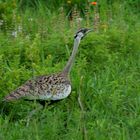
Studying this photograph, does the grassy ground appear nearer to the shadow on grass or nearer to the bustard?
the shadow on grass

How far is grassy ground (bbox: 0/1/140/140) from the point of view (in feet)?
16.6

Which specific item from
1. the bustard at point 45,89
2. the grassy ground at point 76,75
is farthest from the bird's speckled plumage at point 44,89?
the grassy ground at point 76,75

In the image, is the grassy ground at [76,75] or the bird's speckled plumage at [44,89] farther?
the bird's speckled plumage at [44,89]

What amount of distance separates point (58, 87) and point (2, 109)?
1.68 ft

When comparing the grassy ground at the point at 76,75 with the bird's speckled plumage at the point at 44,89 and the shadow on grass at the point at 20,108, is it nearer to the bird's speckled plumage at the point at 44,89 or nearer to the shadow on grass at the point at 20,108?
the shadow on grass at the point at 20,108

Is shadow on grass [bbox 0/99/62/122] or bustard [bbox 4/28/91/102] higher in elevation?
bustard [bbox 4/28/91/102]

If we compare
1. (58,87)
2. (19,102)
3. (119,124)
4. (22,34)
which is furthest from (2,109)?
(22,34)

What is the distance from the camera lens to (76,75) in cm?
605

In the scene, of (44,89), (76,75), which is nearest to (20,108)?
(44,89)

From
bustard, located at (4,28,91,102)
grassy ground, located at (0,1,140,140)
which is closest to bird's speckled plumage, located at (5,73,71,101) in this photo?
bustard, located at (4,28,91,102)

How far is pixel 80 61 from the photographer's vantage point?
243 inches

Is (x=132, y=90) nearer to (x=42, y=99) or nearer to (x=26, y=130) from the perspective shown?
(x=42, y=99)

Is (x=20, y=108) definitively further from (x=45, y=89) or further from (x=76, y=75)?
(x=76, y=75)

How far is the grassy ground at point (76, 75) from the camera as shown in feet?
16.6
